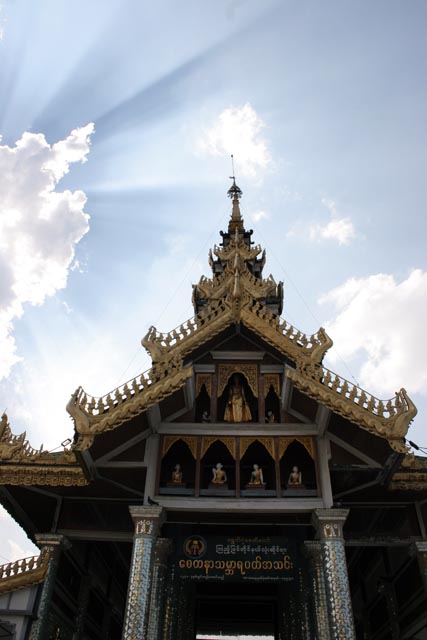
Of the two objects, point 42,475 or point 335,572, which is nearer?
point 335,572

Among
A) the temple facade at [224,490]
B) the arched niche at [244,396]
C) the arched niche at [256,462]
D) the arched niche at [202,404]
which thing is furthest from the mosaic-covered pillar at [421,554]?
the arched niche at [202,404]

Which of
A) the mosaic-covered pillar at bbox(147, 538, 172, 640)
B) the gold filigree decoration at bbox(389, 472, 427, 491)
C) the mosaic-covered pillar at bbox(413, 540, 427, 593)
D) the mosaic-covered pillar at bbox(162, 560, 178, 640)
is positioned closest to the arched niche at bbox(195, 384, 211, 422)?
the mosaic-covered pillar at bbox(147, 538, 172, 640)

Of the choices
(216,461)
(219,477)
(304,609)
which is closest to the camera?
(219,477)

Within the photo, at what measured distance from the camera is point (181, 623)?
1482 centimetres

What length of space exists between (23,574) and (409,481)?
8.93 m

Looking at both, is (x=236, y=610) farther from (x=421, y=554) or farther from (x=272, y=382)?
(x=272, y=382)

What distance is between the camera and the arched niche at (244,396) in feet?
45.5

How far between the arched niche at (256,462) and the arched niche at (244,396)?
87 cm

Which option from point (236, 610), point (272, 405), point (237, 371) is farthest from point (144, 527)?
point (236, 610)

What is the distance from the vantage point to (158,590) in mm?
11453

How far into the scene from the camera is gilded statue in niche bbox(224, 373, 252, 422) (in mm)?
13375

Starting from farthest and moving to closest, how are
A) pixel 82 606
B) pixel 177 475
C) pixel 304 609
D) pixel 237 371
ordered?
pixel 82 606
pixel 237 371
pixel 304 609
pixel 177 475

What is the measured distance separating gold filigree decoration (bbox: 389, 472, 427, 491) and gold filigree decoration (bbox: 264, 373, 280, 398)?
3.36m

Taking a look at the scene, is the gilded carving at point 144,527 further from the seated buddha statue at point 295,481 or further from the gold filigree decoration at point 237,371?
the gold filigree decoration at point 237,371
